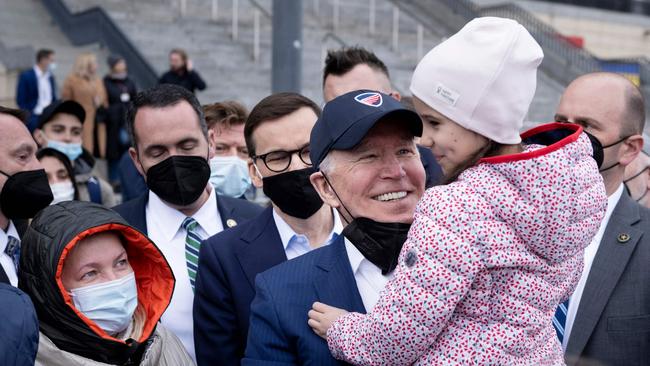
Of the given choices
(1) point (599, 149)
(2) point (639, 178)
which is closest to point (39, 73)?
(2) point (639, 178)

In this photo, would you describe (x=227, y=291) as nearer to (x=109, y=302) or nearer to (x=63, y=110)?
(x=109, y=302)

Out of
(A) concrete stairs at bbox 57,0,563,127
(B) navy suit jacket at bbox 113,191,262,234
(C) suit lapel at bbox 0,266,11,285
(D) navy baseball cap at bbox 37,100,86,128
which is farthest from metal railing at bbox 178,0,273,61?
(C) suit lapel at bbox 0,266,11,285

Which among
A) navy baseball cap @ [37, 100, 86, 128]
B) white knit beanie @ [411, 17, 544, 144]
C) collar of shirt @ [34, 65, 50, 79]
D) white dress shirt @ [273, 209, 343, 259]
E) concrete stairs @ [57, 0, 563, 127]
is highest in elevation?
white knit beanie @ [411, 17, 544, 144]

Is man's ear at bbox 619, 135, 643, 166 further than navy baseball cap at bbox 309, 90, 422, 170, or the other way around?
man's ear at bbox 619, 135, 643, 166

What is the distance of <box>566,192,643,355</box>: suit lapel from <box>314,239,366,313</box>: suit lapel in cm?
123

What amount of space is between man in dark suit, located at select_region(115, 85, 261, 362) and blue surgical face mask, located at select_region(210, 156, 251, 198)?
3.27 ft

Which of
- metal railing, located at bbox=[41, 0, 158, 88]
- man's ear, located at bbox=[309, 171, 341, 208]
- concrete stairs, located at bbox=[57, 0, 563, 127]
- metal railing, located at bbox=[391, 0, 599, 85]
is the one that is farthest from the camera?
metal railing, located at bbox=[391, 0, 599, 85]

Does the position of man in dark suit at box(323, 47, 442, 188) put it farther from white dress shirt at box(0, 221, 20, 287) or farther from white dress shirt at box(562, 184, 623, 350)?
white dress shirt at box(0, 221, 20, 287)

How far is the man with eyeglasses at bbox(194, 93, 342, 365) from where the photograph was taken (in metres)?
3.79

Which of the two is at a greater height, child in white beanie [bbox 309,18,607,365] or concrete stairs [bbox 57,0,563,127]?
child in white beanie [bbox 309,18,607,365]

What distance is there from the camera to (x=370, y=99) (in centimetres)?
295

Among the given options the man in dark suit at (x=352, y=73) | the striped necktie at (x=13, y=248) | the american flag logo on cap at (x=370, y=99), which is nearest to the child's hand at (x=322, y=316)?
the american flag logo on cap at (x=370, y=99)

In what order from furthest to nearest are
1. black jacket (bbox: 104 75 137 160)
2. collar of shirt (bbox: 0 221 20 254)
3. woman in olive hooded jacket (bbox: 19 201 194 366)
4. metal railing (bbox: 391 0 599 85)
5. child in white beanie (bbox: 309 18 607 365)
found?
metal railing (bbox: 391 0 599 85), black jacket (bbox: 104 75 137 160), collar of shirt (bbox: 0 221 20 254), woman in olive hooded jacket (bbox: 19 201 194 366), child in white beanie (bbox: 309 18 607 365)

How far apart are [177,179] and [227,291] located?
2.54 feet
